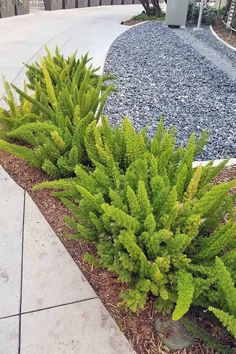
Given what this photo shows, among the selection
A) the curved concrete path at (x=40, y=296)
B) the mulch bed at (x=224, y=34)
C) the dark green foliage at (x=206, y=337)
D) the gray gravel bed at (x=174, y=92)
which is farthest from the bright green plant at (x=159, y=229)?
the mulch bed at (x=224, y=34)

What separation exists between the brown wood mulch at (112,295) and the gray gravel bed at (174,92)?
5.93 ft

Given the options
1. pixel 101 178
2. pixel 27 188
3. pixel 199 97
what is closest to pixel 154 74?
pixel 199 97

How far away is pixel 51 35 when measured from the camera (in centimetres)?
860

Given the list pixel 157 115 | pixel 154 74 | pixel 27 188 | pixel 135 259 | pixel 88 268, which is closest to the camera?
pixel 135 259

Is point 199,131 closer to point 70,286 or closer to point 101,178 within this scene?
point 101,178

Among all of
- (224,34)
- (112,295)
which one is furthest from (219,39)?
(112,295)

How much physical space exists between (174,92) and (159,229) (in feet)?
12.9

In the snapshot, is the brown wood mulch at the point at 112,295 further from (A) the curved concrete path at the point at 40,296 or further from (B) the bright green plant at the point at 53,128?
(B) the bright green plant at the point at 53,128

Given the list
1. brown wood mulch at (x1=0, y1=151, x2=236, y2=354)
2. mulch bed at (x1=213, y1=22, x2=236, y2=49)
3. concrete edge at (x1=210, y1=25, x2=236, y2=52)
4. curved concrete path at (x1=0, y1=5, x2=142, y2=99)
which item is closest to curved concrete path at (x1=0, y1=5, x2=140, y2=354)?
brown wood mulch at (x1=0, y1=151, x2=236, y2=354)

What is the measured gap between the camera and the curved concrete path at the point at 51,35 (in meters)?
6.43

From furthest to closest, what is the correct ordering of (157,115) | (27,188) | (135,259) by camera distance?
(157,115) < (27,188) < (135,259)

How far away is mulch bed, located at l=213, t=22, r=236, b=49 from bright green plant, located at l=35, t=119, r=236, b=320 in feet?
24.6

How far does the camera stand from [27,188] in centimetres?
287

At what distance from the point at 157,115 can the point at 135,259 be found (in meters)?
3.07
